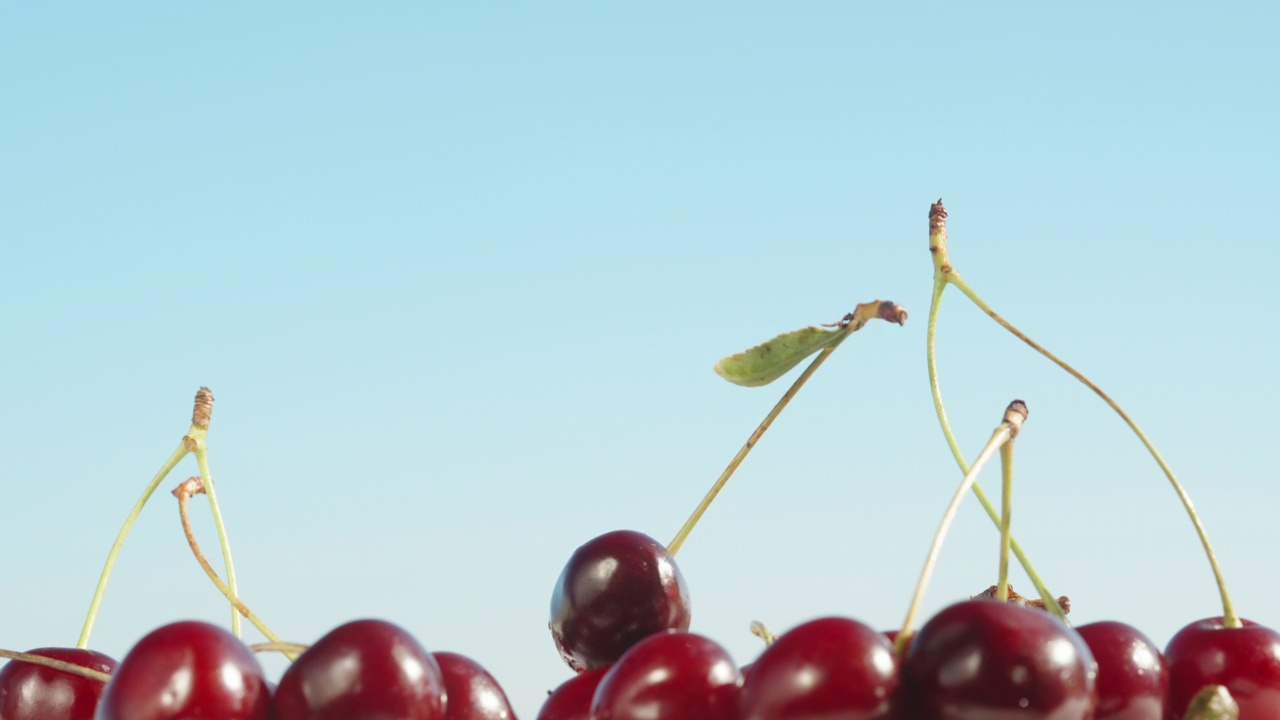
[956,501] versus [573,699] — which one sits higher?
[956,501]

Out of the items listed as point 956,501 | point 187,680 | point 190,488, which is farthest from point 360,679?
point 190,488

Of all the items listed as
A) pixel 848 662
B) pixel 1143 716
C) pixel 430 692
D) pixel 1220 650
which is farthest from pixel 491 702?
pixel 1220 650

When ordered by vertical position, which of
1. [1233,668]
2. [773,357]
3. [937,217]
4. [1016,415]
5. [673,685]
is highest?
[937,217]

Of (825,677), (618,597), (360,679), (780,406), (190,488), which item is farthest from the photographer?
(190,488)

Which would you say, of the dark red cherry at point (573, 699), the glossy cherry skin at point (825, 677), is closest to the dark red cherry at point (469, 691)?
the dark red cherry at point (573, 699)

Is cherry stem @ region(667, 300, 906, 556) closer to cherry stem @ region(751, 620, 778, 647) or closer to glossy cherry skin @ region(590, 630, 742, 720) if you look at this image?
cherry stem @ region(751, 620, 778, 647)

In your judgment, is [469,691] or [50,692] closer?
[469,691]

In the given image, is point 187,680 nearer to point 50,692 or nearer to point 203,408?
point 50,692
